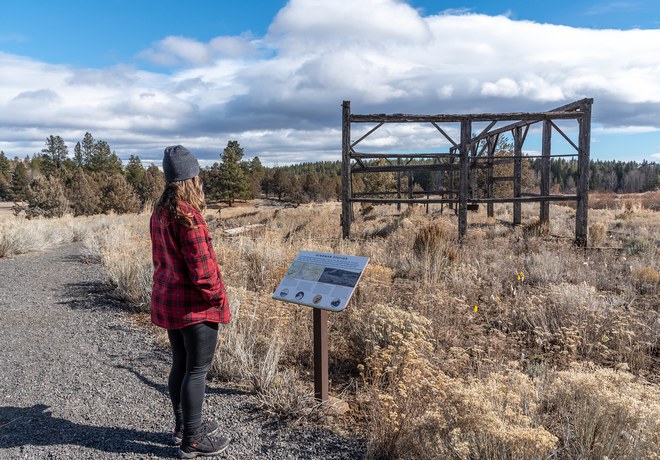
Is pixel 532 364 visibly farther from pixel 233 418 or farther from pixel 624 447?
pixel 233 418

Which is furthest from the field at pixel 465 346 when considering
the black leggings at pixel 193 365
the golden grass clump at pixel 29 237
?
the golden grass clump at pixel 29 237

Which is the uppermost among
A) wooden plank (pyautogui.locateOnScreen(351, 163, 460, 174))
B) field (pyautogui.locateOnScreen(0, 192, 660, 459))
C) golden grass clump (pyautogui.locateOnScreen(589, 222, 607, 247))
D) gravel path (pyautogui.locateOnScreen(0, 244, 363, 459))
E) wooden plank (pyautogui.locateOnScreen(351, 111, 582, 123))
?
wooden plank (pyautogui.locateOnScreen(351, 111, 582, 123))

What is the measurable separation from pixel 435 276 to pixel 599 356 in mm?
2720

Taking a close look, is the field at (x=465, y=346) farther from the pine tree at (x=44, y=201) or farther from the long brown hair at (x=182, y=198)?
the pine tree at (x=44, y=201)

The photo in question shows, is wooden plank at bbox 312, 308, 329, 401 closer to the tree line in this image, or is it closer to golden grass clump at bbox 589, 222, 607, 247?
golden grass clump at bbox 589, 222, 607, 247

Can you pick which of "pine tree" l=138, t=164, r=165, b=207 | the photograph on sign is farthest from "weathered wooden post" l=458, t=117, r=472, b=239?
"pine tree" l=138, t=164, r=165, b=207

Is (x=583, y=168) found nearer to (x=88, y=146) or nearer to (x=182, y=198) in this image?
(x=182, y=198)

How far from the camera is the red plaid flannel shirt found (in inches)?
115


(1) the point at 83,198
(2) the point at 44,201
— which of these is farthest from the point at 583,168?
(1) the point at 83,198

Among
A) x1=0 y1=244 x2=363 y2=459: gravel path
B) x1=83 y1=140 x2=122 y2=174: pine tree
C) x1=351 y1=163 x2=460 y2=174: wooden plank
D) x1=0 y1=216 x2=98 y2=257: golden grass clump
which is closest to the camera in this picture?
x1=0 y1=244 x2=363 y2=459: gravel path

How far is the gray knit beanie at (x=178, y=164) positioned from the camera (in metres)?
2.96

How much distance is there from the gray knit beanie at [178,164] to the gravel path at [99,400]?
1803mm

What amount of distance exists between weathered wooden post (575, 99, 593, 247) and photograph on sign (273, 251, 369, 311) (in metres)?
9.16

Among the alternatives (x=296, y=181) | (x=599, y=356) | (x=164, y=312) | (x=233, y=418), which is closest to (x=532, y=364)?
(x=599, y=356)
